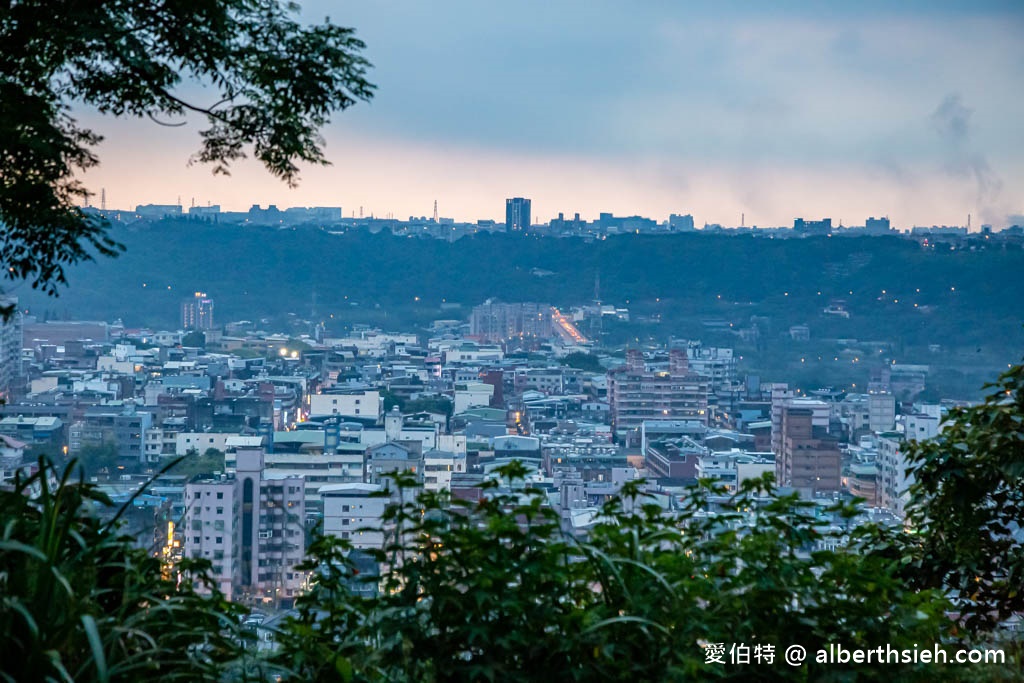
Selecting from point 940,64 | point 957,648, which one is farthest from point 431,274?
point 957,648

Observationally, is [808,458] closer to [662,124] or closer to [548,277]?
[662,124]

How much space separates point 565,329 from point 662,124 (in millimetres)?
13010

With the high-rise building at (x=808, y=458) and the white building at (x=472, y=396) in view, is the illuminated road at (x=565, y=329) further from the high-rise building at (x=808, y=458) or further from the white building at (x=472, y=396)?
the high-rise building at (x=808, y=458)

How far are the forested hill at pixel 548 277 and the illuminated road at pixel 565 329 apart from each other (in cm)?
51

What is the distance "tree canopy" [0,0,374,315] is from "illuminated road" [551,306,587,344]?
3390cm

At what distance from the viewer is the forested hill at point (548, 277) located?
2684 centimetres

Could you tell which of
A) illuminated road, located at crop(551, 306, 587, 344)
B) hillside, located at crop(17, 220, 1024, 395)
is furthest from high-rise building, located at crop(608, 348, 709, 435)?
illuminated road, located at crop(551, 306, 587, 344)

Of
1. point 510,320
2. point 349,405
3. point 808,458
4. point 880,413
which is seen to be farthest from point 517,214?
point 808,458

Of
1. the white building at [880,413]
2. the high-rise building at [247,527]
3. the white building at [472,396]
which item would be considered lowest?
the white building at [472,396]

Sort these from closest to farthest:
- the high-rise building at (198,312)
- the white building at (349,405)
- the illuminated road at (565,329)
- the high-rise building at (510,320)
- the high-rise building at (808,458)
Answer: the high-rise building at (808,458) < the white building at (349,405) < the high-rise building at (198,312) < the illuminated road at (565,329) < the high-rise building at (510,320)

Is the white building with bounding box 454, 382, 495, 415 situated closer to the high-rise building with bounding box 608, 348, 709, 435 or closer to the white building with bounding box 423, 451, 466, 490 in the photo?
the high-rise building with bounding box 608, 348, 709, 435

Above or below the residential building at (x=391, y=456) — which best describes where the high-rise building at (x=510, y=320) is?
above

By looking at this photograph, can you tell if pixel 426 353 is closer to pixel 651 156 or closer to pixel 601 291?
pixel 601 291

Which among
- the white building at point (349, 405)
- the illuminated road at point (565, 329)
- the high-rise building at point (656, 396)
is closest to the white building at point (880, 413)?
the high-rise building at point (656, 396)
